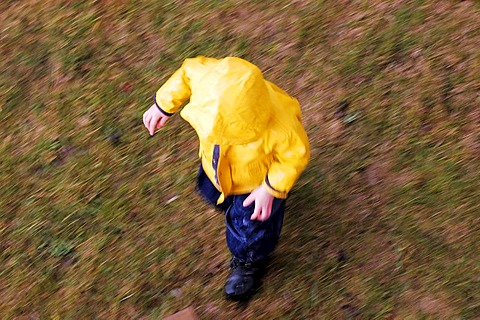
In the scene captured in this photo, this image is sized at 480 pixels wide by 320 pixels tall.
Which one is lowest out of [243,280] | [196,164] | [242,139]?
[243,280]

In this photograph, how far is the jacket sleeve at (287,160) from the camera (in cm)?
258

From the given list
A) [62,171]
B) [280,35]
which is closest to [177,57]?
[280,35]

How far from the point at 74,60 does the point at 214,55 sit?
3.21 feet

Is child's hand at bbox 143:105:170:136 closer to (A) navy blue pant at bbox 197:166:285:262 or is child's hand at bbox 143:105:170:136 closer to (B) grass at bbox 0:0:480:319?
(A) navy blue pant at bbox 197:166:285:262

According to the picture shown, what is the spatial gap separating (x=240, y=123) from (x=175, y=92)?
472mm

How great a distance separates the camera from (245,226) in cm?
309

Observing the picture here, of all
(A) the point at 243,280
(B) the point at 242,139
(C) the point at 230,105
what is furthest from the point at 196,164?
(C) the point at 230,105

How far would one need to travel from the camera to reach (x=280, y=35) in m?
4.33

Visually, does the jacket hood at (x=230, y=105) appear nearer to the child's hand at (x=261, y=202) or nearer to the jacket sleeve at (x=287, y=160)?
the jacket sleeve at (x=287, y=160)

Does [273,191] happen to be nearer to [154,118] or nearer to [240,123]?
[240,123]

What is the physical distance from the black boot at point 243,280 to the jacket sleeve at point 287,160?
2.75 ft

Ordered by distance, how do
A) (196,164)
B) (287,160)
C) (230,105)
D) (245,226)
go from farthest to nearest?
(196,164) → (245,226) → (287,160) → (230,105)

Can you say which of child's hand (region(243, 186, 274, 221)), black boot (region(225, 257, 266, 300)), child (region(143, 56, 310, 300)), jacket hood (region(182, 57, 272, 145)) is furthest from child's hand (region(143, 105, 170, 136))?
black boot (region(225, 257, 266, 300))

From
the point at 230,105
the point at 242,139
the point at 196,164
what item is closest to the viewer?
the point at 230,105
